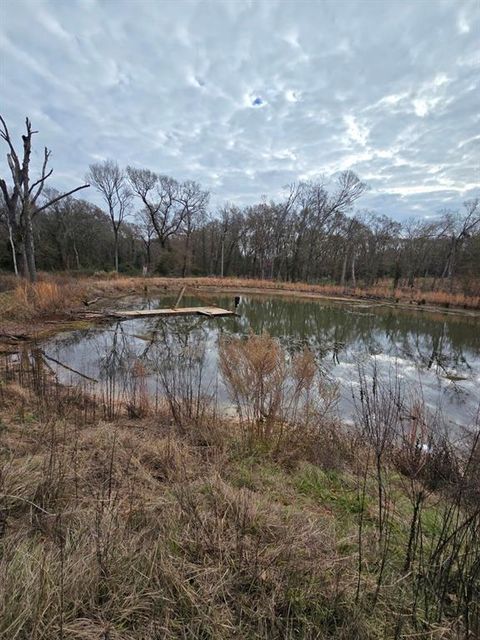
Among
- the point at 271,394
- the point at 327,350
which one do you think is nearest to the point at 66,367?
the point at 271,394

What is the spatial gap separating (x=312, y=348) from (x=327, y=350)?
493 millimetres

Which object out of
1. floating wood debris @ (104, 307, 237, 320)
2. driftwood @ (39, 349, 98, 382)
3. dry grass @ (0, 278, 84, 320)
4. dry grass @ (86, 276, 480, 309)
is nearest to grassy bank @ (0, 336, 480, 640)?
driftwood @ (39, 349, 98, 382)

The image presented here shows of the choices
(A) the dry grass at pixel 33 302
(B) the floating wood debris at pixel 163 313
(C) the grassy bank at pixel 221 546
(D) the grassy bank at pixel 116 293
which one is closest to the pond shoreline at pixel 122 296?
(D) the grassy bank at pixel 116 293

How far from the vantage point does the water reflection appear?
21.2ft

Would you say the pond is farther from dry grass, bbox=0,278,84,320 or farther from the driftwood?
dry grass, bbox=0,278,84,320

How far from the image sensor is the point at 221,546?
6.42 ft

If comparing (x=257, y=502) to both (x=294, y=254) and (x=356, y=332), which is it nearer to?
(x=356, y=332)

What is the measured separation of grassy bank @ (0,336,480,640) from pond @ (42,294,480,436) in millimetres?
1396

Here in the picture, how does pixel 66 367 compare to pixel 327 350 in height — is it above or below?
above

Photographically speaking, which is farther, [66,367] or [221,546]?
[66,367]

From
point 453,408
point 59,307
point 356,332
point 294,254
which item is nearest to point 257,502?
point 453,408

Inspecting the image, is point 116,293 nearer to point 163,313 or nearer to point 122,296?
point 122,296

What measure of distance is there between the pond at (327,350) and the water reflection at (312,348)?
26 mm

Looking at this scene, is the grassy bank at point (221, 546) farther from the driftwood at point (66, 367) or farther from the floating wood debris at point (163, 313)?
the floating wood debris at point (163, 313)
